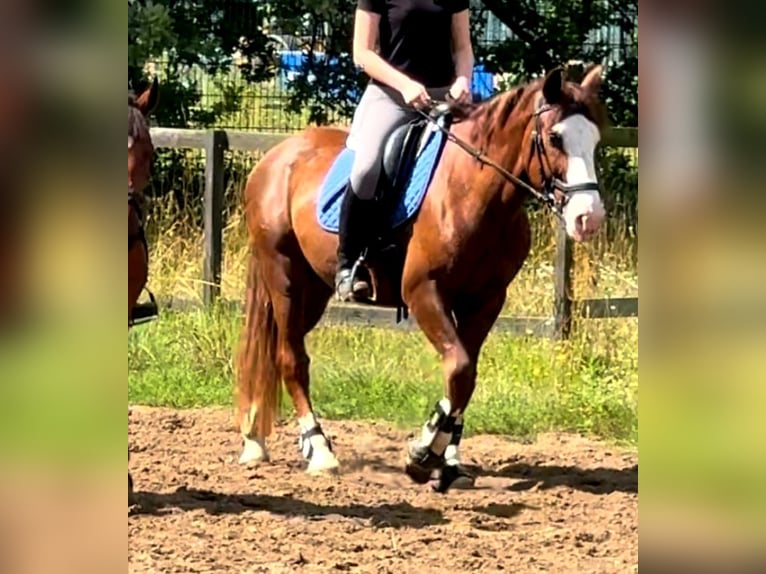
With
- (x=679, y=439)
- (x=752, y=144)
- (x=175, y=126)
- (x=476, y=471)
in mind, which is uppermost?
(x=175, y=126)

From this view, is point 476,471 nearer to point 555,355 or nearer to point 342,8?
point 555,355

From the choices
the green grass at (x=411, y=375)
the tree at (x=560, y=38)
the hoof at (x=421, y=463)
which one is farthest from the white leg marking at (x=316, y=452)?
the tree at (x=560, y=38)

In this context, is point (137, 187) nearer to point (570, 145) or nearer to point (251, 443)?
point (570, 145)

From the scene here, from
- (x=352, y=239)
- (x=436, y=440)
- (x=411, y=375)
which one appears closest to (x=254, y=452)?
(x=436, y=440)

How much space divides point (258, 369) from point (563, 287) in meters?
2.60

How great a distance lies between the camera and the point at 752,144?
1.16 meters

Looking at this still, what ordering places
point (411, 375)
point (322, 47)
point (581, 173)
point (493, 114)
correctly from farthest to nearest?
point (322, 47) < point (411, 375) < point (493, 114) < point (581, 173)

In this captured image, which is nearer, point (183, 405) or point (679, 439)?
point (679, 439)

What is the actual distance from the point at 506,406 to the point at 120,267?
5.97 metres

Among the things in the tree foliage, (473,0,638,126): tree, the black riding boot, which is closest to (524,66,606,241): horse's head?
the black riding boot

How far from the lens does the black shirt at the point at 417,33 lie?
5305 mm

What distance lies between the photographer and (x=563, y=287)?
8070 mm

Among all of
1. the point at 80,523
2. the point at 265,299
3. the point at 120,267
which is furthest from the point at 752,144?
the point at 265,299

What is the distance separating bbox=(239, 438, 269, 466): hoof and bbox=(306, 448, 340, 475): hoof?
0.31 metres
